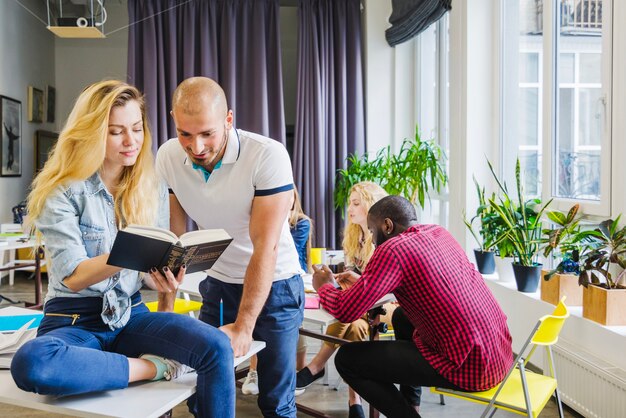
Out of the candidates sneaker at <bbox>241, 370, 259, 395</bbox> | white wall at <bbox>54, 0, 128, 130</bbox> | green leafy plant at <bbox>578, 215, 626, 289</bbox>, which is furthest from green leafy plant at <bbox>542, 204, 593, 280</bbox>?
white wall at <bbox>54, 0, 128, 130</bbox>

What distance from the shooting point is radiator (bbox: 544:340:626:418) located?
8.71 ft

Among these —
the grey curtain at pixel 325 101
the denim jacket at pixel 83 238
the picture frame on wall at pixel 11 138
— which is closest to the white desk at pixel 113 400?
the denim jacket at pixel 83 238

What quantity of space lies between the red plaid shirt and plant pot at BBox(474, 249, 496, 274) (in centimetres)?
183

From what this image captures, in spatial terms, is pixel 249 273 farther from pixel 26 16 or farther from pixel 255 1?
pixel 26 16

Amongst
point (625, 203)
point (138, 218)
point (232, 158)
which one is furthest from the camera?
point (625, 203)

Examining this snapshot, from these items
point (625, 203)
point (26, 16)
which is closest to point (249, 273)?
point (625, 203)

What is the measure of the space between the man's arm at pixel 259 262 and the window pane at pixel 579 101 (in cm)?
185

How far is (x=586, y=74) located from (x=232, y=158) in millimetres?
2130

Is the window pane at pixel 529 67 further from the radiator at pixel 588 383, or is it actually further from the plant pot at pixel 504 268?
the radiator at pixel 588 383

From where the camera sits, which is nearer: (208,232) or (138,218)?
(208,232)

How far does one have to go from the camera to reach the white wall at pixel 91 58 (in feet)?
27.2

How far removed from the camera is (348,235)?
361 centimetres

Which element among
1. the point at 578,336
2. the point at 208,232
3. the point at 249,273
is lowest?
the point at 578,336

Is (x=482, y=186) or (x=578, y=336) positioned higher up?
(x=482, y=186)
